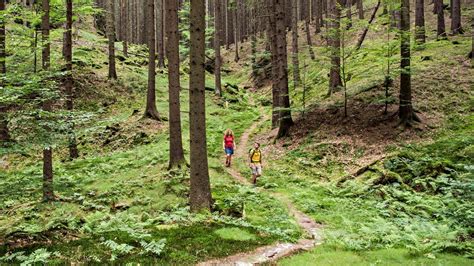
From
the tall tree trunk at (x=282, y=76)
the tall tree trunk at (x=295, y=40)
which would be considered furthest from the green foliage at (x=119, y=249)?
the tall tree trunk at (x=295, y=40)

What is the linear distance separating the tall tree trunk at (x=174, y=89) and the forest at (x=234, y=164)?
0.06 m

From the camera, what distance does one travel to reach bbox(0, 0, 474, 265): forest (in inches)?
300

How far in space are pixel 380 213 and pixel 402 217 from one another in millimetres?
636

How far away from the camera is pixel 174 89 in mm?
14867

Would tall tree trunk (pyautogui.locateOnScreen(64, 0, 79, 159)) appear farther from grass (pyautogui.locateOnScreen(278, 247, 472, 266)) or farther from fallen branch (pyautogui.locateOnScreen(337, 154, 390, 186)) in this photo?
grass (pyautogui.locateOnScreen(278, 247, 472, 266))

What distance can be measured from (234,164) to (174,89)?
5054mm

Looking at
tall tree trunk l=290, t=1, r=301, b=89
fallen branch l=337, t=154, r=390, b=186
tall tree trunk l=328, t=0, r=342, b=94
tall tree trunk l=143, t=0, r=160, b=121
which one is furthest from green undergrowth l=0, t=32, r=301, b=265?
tall tree trunk l=290, t=1, r=301, b=89

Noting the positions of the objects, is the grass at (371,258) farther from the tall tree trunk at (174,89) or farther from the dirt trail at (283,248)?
the tall tree trunk at (174,89)

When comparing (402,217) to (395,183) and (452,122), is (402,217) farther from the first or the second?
(452,122)

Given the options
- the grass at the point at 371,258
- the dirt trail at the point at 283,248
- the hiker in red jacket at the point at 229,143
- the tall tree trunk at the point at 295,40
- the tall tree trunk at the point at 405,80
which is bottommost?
the dirt trail at the point at 283,248

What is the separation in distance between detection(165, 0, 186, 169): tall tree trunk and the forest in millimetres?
56

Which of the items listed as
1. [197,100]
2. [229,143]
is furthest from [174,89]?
[197,100]

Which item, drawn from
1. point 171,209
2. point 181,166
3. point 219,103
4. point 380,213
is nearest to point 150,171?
point 181,166

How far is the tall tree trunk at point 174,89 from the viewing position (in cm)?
1445
